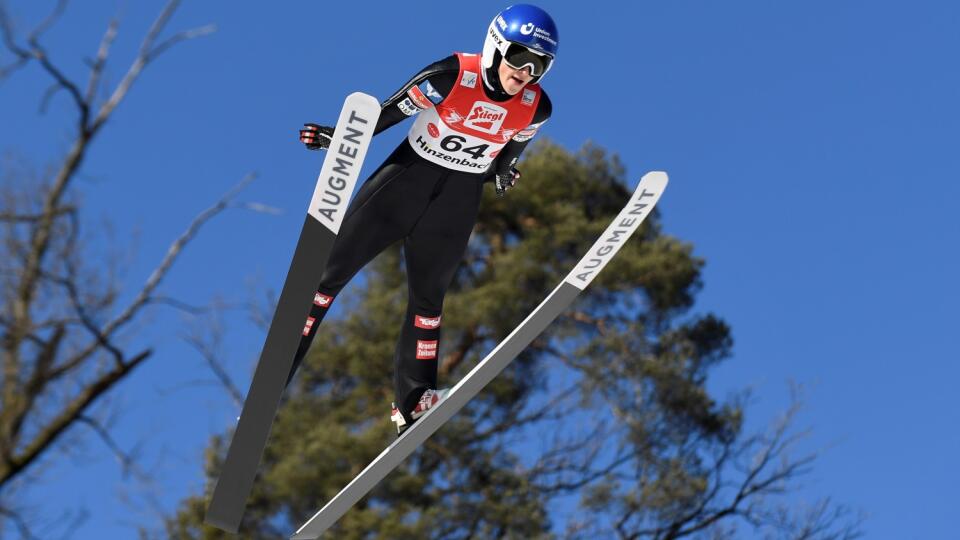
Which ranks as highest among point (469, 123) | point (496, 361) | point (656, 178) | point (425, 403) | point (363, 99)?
point (656, 178)

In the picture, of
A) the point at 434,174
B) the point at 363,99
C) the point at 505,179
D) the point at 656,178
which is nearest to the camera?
the point at 363,99

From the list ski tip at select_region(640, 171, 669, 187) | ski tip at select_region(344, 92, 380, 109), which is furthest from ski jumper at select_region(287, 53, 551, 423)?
ski tip at select_region(640, 171, 669, 187)

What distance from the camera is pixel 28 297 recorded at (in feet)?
27.9

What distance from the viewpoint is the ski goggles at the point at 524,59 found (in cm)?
454

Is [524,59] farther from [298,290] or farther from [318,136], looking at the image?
[298,290]

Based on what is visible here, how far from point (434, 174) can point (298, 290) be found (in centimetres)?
78

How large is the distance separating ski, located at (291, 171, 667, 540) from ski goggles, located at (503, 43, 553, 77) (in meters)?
0.99

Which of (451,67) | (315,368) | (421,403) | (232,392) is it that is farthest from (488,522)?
(451,67)

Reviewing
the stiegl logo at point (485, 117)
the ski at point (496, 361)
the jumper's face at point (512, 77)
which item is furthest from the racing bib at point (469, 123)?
the ski at point (496, 361)

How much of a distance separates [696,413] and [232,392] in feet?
23.4

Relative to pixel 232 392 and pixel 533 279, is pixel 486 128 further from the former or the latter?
pixel 533 279

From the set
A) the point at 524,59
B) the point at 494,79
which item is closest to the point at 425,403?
the point at 494,79

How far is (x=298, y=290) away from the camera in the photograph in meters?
4.54

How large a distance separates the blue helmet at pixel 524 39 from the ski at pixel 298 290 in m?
0.56
